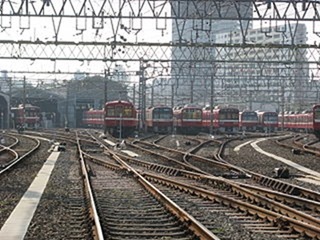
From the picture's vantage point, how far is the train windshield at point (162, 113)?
57.0 meters

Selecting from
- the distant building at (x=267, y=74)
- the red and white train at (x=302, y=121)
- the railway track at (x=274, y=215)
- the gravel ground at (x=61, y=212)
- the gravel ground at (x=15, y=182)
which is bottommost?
the gravel ground at (x=15, y=182)

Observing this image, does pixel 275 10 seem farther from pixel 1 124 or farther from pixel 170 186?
pixel 1 124

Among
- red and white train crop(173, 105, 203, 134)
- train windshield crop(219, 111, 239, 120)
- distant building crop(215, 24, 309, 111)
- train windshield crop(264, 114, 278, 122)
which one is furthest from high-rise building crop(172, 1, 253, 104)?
train windshield crop(264, 114, 278, 122)

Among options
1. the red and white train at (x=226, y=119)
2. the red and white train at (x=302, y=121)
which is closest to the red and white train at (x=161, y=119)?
the red and white train at (x=226, y=119)

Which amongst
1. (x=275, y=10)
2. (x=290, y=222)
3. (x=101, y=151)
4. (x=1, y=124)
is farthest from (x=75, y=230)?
(x=1, y=124)

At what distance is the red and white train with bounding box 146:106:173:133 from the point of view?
57.1m

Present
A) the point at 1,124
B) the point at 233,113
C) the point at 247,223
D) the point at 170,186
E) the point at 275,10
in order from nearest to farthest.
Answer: the point at 247,223 < the point at 170,186 < the point at 275,10 < the point at 233,113 < the point at 1,124

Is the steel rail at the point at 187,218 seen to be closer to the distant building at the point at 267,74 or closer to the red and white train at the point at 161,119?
the distant building at the point at 267,74

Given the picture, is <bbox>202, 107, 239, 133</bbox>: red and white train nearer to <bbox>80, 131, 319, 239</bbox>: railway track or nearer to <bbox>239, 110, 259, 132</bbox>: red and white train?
<bbox>239, 110, 259, 132</bbox>: red and white train

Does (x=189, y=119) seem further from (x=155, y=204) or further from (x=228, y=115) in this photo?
(x=155, y=204)

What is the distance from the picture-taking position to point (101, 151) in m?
31.9

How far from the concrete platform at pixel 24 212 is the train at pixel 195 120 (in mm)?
28701

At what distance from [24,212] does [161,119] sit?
45.7 m

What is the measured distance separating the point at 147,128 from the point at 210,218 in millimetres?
50987
